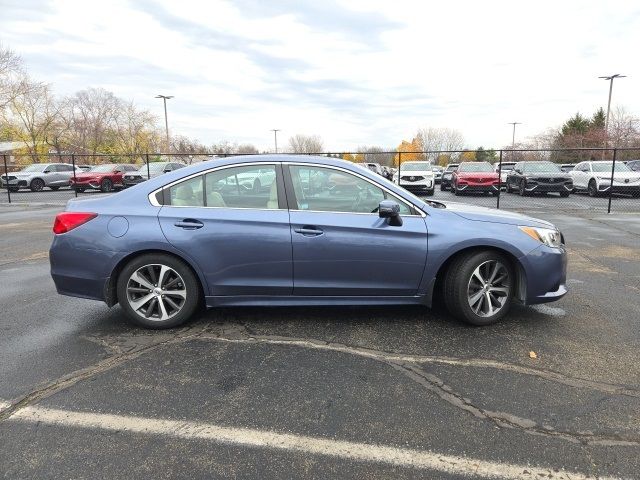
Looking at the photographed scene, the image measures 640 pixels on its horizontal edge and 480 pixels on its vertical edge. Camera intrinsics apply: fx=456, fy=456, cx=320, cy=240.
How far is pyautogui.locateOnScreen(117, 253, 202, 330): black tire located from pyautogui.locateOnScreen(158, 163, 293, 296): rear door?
0.14m

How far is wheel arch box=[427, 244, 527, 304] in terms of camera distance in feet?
13.4

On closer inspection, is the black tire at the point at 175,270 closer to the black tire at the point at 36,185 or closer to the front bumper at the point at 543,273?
the front bumper at the point at 543,273

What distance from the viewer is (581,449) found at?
2455 mm

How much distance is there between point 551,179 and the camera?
19375 mm

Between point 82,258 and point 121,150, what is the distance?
5915cm

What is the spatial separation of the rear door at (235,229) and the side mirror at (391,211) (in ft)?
2.71

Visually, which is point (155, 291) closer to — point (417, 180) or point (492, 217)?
point (492, 217)

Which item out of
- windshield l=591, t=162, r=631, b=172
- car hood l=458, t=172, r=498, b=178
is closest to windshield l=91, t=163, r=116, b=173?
car hood l=458, t=172, r=498, b=178

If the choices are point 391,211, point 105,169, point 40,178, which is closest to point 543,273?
point 391,211

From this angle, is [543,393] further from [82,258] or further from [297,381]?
[82,258]

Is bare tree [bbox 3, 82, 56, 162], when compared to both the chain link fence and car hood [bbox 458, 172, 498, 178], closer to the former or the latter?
the chain link fence

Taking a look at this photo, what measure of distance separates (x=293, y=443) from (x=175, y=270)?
208 centimetres

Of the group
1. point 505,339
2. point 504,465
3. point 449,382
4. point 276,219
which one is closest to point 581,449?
point 504,465

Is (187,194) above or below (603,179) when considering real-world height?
above
